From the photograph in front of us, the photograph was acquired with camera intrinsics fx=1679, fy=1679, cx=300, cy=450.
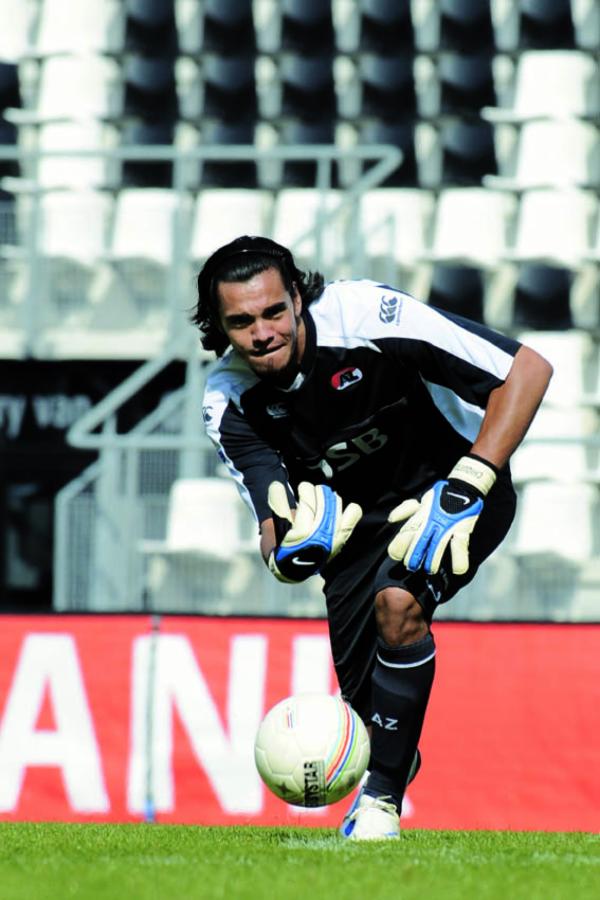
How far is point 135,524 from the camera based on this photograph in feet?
30.5

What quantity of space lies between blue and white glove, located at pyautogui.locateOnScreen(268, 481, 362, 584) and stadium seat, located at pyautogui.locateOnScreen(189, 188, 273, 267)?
314 inches

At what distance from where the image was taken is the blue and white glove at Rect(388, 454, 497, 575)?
15.6 feet

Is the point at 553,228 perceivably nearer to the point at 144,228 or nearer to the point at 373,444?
the point at 144,228

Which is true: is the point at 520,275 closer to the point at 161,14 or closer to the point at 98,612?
the point at 161,14

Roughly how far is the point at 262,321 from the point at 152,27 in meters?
9.18

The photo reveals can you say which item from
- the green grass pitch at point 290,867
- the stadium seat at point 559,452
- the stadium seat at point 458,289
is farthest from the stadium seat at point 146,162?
the green grass pitch at point 290,867

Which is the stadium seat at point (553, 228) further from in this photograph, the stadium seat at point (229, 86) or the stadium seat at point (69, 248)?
the stadium seat at point (69, 248)

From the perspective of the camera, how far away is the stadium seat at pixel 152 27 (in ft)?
44.4

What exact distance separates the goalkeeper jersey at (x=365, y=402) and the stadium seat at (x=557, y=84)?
799cm

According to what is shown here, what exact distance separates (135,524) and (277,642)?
1853mm

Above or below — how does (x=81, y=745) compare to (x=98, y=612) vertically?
below

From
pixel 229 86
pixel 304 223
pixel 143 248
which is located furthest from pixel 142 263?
pixel 229 86

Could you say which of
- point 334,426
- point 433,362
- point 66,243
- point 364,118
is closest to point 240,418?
point 334,426

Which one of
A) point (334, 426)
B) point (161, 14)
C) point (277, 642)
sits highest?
point (161, 14)
